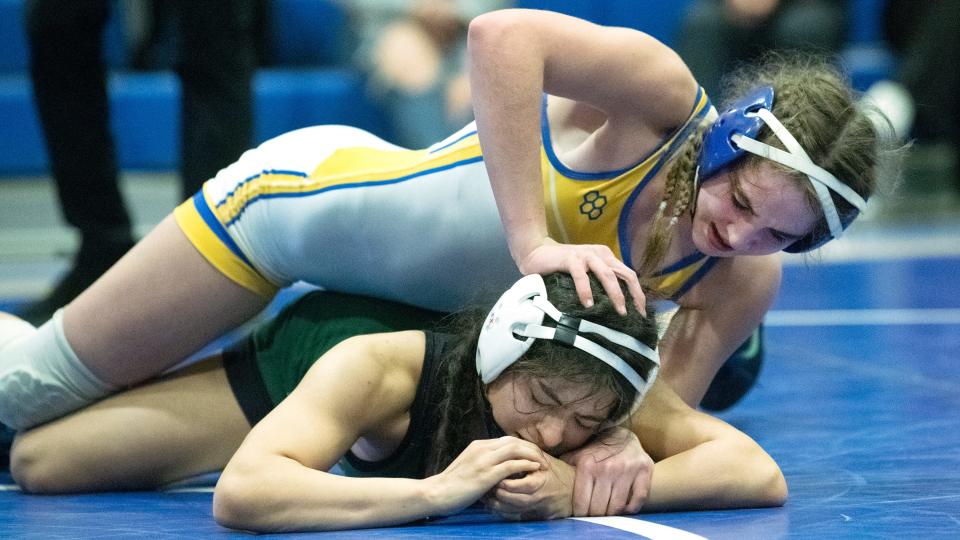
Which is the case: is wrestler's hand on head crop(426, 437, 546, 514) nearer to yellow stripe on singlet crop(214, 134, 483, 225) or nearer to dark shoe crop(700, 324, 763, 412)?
yellow stripe on singlet crop(214, 134, 483, 225)

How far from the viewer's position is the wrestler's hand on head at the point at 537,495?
237cm

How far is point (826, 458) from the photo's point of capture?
2.97m

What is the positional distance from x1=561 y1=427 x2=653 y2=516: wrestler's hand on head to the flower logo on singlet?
468 millimetres

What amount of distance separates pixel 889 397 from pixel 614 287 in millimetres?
1427

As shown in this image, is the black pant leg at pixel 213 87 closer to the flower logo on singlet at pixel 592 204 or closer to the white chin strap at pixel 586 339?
the flower logo on singlet at pixel 592 204

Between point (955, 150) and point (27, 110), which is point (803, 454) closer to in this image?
point (27, 110)

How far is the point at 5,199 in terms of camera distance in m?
7.41

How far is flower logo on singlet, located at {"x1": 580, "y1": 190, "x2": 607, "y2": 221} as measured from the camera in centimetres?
274

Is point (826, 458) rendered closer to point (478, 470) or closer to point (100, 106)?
point (478, 470)

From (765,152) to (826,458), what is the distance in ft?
2.43

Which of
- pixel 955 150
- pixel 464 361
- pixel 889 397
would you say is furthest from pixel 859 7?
pixel 464 361

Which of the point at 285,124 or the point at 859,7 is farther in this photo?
the point at 859,7

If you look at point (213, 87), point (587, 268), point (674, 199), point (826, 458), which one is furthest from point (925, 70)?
point (587, 268)

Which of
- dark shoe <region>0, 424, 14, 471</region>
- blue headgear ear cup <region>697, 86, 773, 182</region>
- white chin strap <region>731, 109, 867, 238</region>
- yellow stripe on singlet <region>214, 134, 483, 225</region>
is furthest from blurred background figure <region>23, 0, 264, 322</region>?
white chin strap <region>731, 109, 867, 238</region>
